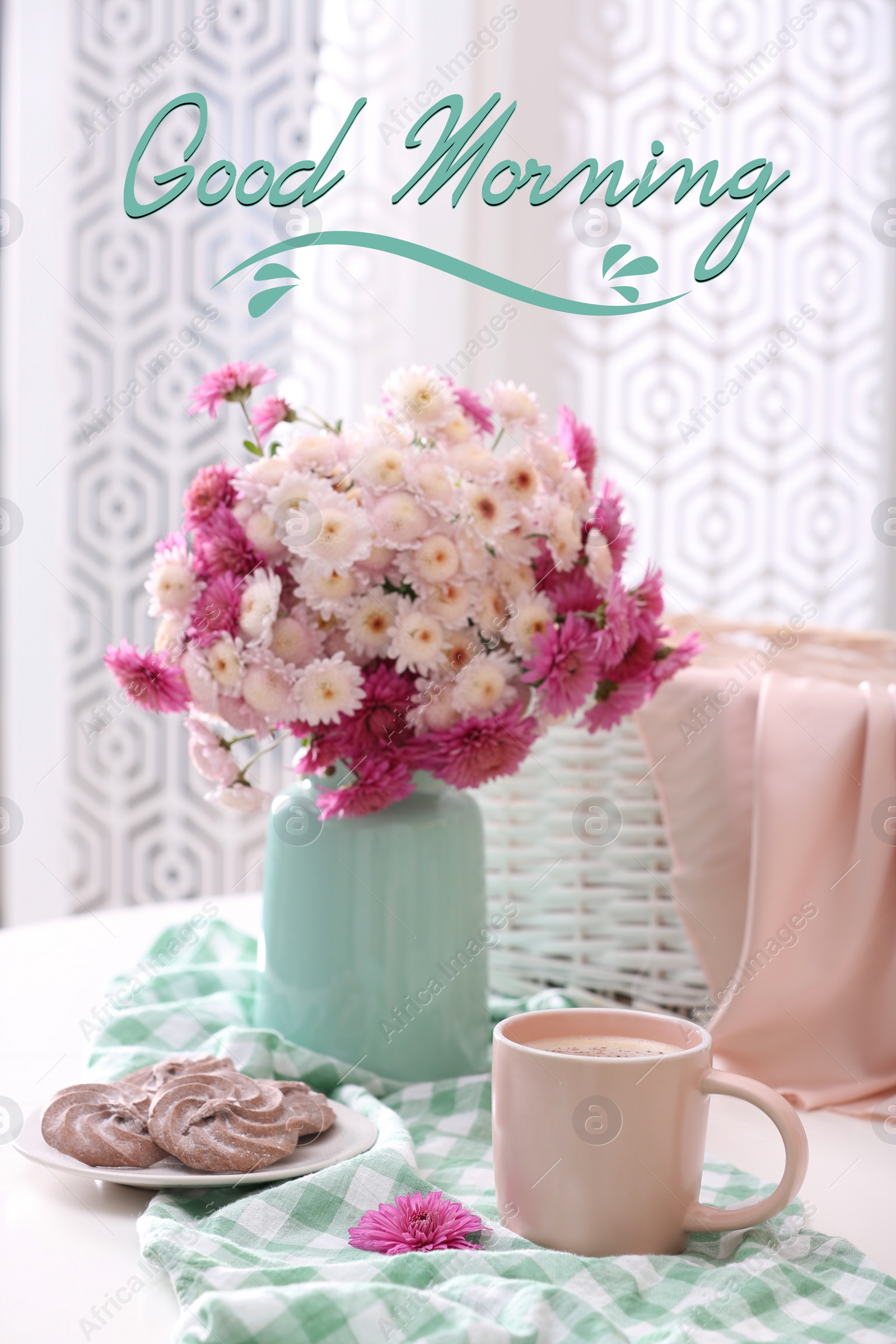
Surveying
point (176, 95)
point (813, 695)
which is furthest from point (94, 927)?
point (176, 95)

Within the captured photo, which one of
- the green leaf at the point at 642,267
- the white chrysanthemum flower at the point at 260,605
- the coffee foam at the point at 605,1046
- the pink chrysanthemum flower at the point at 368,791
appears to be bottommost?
the coffee foam at the point at 605,1046

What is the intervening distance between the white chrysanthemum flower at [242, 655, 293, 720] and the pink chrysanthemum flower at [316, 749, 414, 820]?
1.9 inches

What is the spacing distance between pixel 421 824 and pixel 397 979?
8cm

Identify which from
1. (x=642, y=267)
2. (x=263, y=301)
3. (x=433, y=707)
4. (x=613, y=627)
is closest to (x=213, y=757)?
(x=433, y=707)

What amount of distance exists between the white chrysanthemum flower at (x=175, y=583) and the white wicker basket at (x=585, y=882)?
0.27 m

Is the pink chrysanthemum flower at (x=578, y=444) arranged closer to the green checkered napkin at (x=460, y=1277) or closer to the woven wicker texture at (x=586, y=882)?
the woven wicker texture at (x=586, y=882)

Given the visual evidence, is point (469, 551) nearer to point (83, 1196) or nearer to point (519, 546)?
point (519, 546)

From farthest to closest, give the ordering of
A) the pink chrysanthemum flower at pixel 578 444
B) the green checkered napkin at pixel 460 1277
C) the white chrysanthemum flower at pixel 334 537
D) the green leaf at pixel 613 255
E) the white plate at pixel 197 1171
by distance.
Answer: the green leaf at pixel 613 255 < the pink chrysanthemum flower at pixel 578 444 < the white chrysanthemum flower at pixel 334 537 < the white plate at pixel 197 1171 < the green checkered napkin at pixel 460 1277

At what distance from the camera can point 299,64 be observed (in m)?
1.76

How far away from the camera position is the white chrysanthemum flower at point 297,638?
0.62 m

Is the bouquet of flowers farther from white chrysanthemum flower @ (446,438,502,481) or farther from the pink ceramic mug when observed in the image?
the pink ceramic mug

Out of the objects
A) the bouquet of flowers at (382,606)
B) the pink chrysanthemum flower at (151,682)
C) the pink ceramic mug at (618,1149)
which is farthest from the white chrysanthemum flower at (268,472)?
the pink ceramic mug at (618,1149)

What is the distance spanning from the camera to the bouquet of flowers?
617 mm

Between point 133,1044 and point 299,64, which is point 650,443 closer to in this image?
point 299,64
